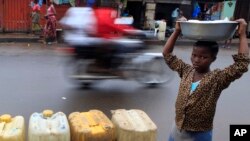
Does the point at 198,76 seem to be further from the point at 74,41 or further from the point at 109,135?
the point at 74,41

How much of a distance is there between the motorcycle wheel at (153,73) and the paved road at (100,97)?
0.14 metres

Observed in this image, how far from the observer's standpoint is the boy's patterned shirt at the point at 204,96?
2.43 m

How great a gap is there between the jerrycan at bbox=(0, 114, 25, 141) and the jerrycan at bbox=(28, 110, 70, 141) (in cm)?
8

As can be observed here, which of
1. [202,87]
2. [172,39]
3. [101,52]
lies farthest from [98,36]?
[202,87]

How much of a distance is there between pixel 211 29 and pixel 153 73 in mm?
4434

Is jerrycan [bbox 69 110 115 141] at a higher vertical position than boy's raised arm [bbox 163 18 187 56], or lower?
lower

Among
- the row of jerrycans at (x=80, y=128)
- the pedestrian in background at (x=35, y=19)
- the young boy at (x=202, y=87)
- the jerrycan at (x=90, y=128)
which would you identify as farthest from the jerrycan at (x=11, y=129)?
the pedestrian in background at (x=35, y=19)

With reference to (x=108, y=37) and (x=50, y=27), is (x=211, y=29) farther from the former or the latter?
(x=50, y=27)

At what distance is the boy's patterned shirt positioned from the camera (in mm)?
2426

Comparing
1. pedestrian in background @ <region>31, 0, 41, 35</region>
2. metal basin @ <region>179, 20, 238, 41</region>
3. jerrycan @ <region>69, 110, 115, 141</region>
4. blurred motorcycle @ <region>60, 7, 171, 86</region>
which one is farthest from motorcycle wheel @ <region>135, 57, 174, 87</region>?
pedestrian in background @ <region>31, 0, 41, 35</region>

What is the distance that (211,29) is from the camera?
2398 millimetres

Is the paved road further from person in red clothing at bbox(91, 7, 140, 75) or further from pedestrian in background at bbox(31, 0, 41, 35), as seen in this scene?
pedestrian in background at bbox(31, 0, 41, 35)

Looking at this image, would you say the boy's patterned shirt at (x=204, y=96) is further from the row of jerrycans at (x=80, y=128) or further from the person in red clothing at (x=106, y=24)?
the person in red clothing at (x=106, y=24)

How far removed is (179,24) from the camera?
2.66 metres
